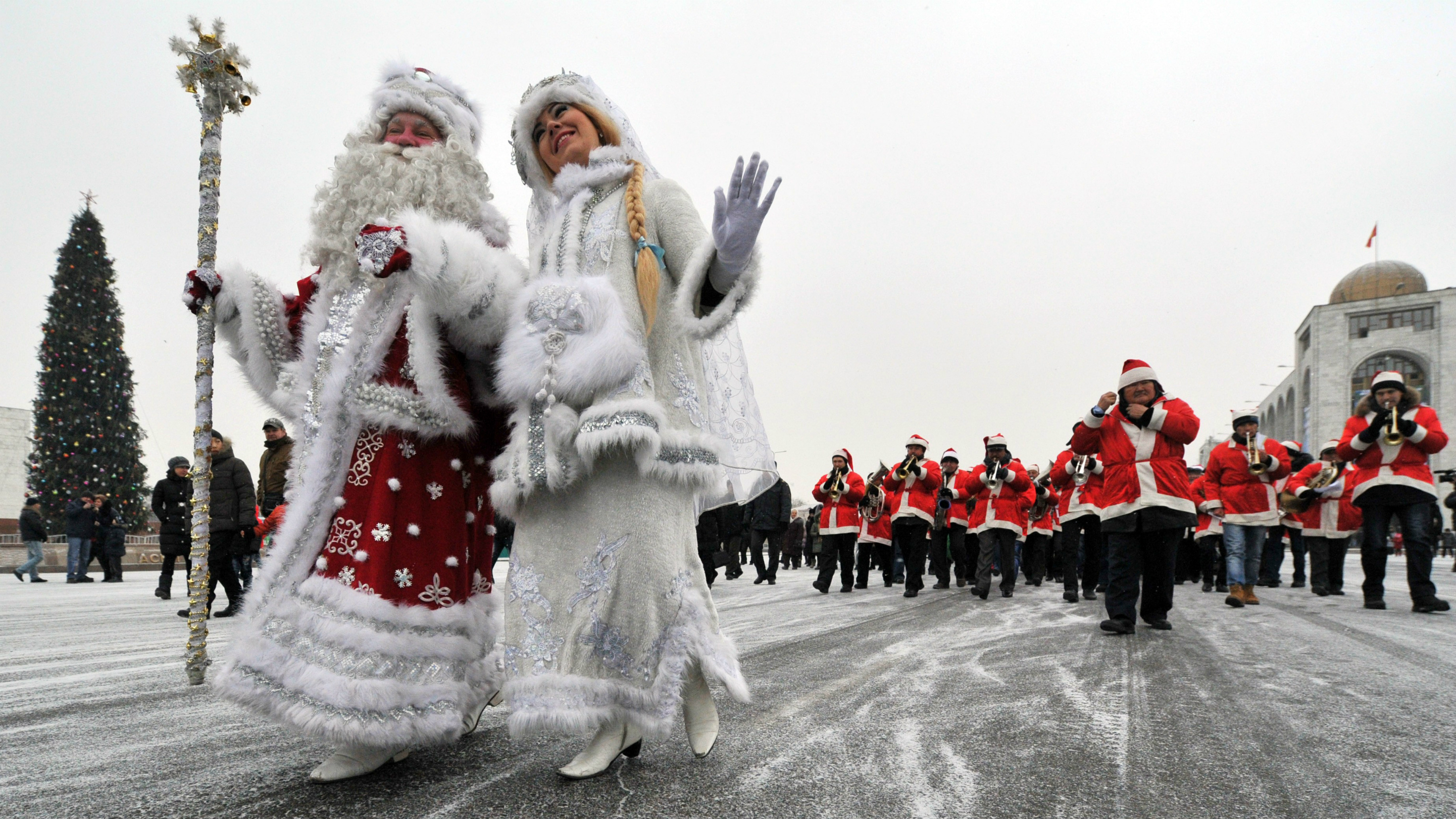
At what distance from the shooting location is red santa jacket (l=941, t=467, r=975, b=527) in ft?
36.0

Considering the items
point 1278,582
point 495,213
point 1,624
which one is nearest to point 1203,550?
point 1278,582

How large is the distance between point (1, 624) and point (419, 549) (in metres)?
6.80

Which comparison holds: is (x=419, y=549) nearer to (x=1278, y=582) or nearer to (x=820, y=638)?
(x=820, y=638)

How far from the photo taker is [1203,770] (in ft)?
8.00

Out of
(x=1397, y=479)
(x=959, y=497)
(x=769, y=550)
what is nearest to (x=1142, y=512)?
(x=1397, y=479)

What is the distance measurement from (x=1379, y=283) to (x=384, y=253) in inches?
2960

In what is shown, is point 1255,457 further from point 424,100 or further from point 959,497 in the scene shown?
point 424,100

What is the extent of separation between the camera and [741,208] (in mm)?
2402

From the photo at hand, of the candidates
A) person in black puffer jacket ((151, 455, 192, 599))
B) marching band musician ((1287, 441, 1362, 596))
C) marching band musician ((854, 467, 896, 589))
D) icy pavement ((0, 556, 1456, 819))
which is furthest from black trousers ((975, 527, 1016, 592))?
person in black puffer jacket ((151, 455, 192, 599))

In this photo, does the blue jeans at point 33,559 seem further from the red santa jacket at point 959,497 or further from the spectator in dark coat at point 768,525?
Result: the red santa jacket at point 959,497

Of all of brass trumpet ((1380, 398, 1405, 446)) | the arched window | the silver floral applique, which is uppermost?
the arched window

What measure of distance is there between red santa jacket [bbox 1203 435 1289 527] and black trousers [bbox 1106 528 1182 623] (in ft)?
12.8

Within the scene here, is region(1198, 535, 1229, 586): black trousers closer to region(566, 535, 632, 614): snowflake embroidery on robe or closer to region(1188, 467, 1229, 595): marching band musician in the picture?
region(1188, 467, 1229, 595): marching band musician

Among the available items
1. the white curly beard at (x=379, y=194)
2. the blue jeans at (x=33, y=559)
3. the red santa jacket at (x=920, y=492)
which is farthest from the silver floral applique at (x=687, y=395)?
the blue jeans at (x=33, y=559)
